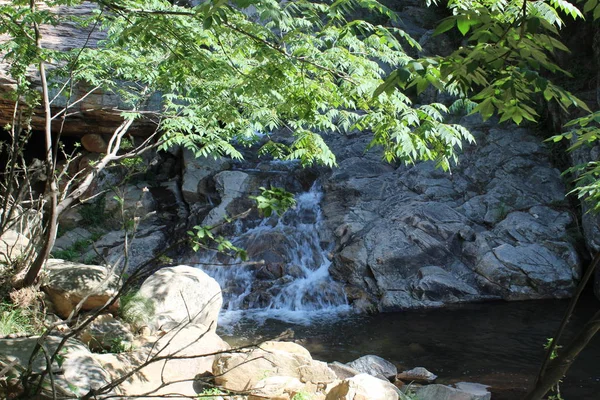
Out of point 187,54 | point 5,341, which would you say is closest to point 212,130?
point 187,54

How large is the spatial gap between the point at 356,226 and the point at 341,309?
2393mm

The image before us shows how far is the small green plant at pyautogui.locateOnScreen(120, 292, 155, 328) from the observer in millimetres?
5621

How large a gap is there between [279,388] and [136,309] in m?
2.21

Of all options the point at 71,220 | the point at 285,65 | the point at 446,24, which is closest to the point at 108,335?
the point at 285,65

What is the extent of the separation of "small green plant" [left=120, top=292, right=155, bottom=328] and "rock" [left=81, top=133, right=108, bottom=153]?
881 centimetres

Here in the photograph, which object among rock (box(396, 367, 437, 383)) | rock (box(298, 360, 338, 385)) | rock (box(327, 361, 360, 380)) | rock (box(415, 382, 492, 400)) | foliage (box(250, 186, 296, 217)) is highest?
foliage (box(250, 186, 296, 217))

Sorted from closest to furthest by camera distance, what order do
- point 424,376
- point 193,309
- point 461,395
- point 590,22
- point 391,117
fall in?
1. point 391,117
2. point 461,395
3. point 193,309
4. point 424,376
5. point 590,22

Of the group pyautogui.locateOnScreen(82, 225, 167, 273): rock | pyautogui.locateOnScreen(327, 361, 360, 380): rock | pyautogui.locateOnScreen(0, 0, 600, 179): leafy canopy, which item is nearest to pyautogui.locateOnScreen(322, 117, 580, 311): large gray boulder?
pyautogui.locateOnScreen(327, 361, 360, 380): rock

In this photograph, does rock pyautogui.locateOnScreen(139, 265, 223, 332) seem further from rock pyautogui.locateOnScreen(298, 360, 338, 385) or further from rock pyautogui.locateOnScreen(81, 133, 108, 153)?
rock pyautogui.locateOnScreen(81, 133, 108, 153)

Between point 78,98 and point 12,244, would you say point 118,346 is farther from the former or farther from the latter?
point 78,98

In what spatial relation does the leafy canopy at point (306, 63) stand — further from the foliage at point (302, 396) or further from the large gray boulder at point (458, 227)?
the large gray boulder at point (458, 227)

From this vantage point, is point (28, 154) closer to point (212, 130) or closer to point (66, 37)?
point (66, 37)

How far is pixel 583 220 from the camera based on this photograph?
10633 mm

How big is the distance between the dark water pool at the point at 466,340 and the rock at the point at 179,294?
5.38ft
